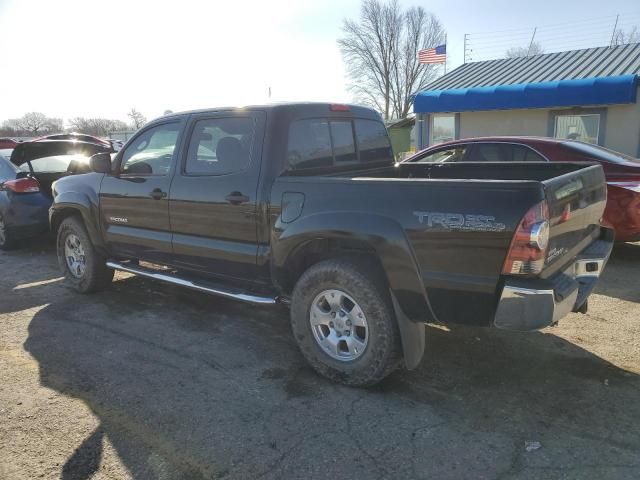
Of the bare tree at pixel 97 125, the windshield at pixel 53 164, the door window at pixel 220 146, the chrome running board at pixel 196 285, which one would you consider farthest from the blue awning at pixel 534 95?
the bare tree at pixel 97 125

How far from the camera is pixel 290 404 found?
326 centimetres

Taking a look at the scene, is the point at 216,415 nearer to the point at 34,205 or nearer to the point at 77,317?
the point at 77,317

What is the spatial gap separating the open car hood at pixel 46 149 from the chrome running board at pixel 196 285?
3537 millimetres

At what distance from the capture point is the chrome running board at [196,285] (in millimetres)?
3908

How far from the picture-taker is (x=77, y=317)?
4941mm

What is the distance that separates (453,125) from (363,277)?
14968mm

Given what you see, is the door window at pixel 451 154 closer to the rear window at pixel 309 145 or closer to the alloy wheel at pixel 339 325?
the rear window at pixel 309 145

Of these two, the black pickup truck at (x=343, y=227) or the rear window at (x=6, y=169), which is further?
the rear window at (x=6, y=169)

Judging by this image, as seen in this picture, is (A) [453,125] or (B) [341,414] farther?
(A) [453,125]

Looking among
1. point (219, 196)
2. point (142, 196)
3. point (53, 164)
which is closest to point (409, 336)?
point (219, 196)

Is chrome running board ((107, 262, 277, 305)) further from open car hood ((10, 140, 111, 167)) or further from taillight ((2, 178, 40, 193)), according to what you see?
open car hood ((10, 140, 111, 167))

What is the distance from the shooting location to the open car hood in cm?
754

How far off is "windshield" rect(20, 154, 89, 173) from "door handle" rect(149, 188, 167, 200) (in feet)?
12.3

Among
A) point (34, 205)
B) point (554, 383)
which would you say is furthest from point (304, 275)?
point (34, 205)
